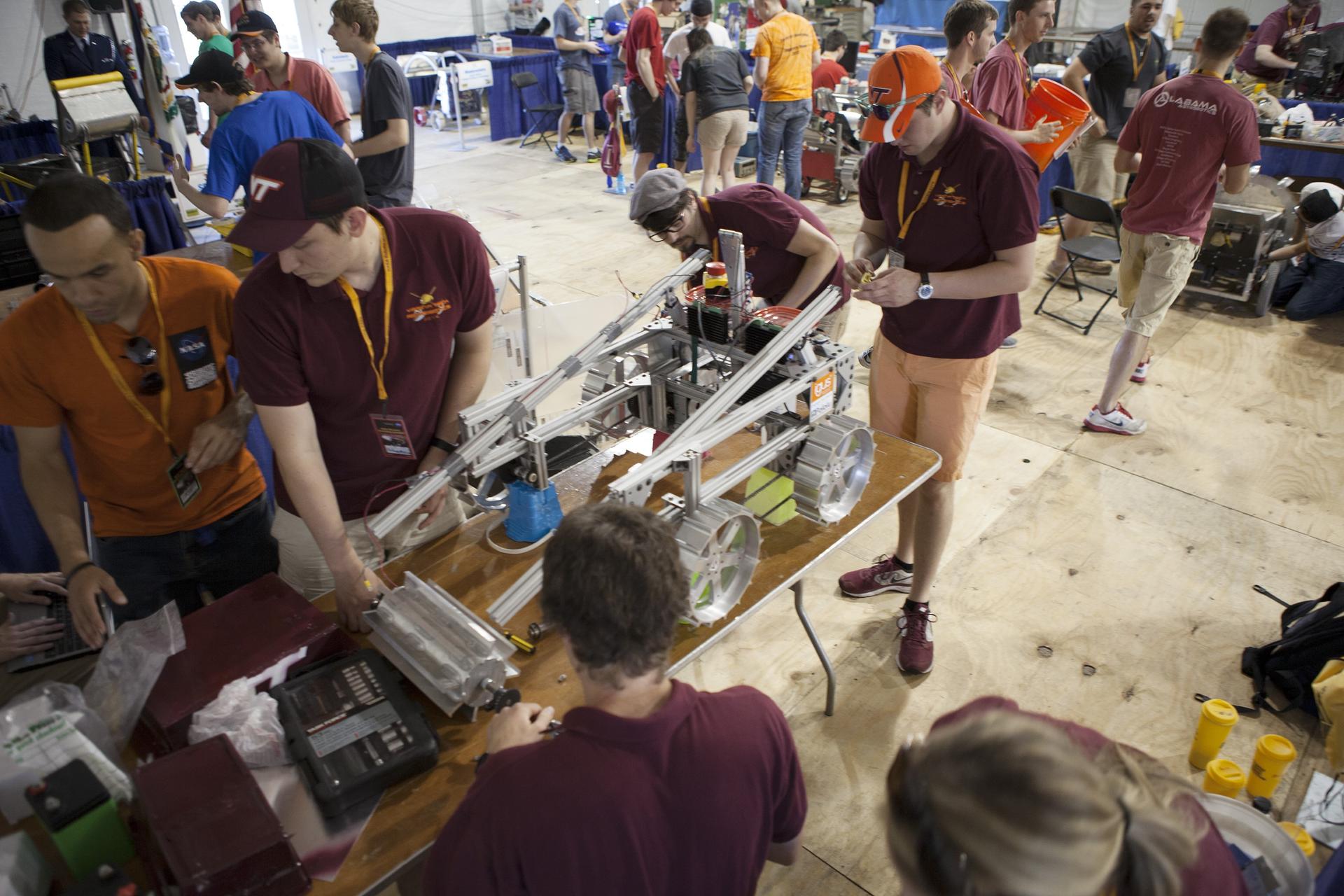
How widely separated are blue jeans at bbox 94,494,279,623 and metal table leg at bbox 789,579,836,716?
150 centimetres

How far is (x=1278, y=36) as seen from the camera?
296 inches

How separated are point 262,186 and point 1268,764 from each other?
292 centimetres

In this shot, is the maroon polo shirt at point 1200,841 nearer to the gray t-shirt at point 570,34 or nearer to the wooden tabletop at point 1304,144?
the wooden tabletop at point 1304,144

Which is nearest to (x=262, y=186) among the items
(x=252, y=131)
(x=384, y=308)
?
(x=384, y=308)

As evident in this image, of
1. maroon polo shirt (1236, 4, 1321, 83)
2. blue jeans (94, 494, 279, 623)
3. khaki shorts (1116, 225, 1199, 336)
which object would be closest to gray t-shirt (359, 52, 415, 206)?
blue jeans (94, 494, 279, 623)

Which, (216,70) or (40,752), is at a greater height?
(216,70)

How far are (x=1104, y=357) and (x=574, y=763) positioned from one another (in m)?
4.82

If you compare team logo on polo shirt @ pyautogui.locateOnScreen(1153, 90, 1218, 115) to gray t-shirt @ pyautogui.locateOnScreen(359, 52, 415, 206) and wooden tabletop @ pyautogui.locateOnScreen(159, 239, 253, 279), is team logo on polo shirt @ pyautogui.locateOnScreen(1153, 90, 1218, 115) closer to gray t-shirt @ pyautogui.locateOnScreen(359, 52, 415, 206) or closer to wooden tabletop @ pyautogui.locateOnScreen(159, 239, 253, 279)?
gray t-shirt @ pyautogui.locateOnScreen(359, 52, 415, 206)

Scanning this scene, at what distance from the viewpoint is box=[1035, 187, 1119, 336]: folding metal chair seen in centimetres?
498

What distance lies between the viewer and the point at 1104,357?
503 cm

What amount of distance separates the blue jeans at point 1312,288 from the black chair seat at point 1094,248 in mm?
1157

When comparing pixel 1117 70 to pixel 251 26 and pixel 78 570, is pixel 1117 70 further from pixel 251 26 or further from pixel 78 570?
pixel 78 570

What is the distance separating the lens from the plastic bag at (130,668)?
5.17ft

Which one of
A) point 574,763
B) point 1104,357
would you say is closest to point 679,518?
point 574,763
